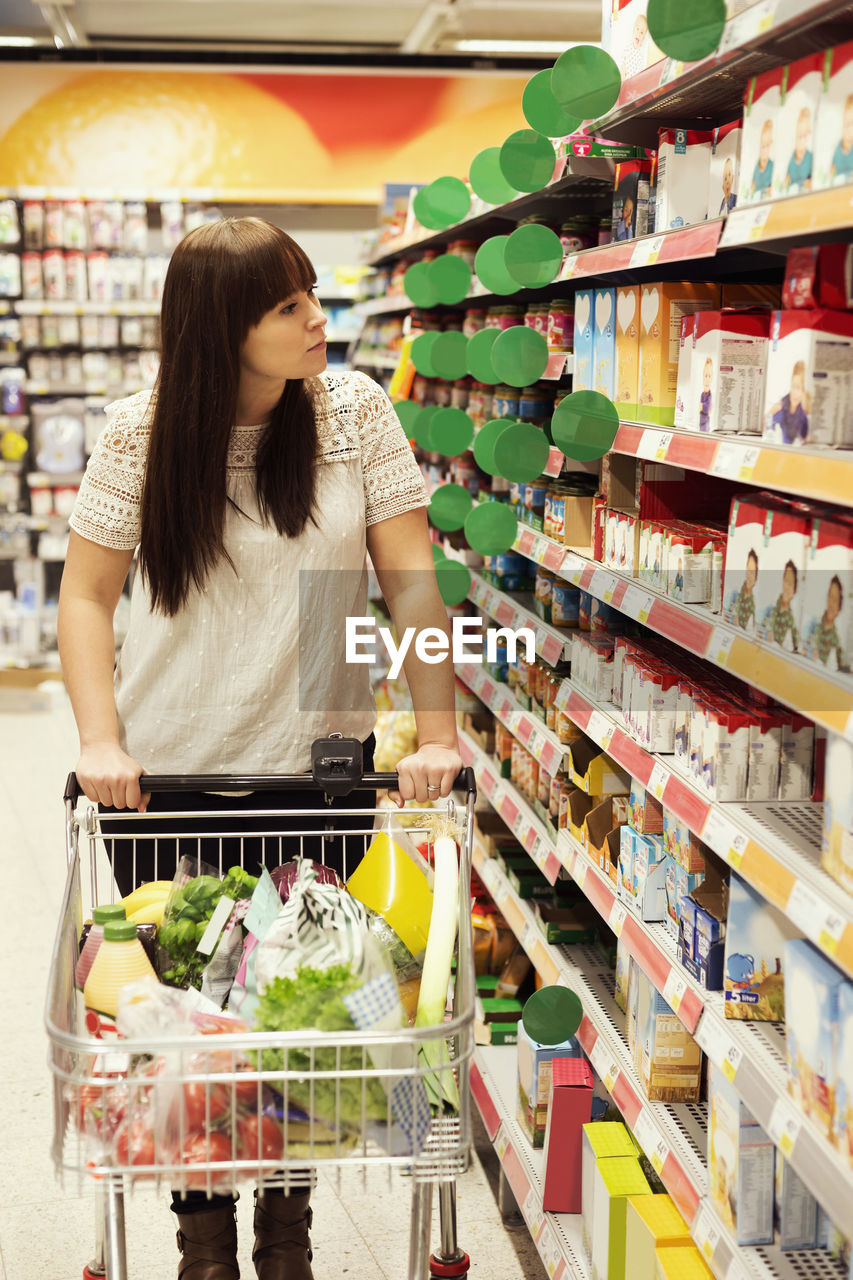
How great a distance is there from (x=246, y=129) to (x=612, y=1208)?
24.6 feet

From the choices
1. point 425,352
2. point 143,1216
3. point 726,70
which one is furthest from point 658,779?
point 425,352

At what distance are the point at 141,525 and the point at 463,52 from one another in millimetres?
7121

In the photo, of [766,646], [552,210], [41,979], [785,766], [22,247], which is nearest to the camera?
[766,646]

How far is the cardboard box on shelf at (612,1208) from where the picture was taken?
2072 millimetres

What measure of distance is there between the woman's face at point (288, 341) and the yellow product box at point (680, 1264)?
140 centimetres

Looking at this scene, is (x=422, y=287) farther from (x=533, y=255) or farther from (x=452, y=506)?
(x=533, y=255)

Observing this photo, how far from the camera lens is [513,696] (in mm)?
3291

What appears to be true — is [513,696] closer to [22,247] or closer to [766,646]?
[766,646]

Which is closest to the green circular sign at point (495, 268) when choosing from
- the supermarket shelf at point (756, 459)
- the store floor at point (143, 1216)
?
the supermarket shelf at point (756, 459)

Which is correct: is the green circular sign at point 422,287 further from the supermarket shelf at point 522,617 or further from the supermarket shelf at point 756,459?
the supermarket shelf at point 756,459

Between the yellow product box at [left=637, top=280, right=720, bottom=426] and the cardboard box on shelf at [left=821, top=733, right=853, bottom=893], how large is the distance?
2.57ft

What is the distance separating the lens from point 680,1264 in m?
1.86

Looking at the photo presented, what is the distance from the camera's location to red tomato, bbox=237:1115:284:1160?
140cm

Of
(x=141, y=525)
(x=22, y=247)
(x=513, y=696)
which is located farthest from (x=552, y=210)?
(x=22, y=247)
